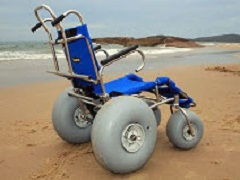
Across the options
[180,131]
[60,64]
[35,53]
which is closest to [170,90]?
[180,131]

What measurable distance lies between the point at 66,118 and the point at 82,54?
919mm

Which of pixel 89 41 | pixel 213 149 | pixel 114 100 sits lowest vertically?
pixel 213 149

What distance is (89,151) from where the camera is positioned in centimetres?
396

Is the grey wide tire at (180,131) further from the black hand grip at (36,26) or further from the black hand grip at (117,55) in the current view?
the black hand grip at (36,26)

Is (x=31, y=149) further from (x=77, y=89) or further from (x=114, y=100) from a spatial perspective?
(x=114, y=100)

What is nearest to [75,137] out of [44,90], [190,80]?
[44,90]

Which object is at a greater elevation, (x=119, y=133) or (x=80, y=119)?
(x=119, y=133)

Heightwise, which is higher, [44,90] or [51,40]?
[51,40]

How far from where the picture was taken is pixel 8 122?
543 cm

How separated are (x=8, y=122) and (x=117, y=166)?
290 centimetres

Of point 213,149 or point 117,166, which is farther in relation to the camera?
point 213,149

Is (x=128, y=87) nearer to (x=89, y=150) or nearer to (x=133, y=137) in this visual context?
(x=133, y=137)

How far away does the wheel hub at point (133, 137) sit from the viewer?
3.16 meters

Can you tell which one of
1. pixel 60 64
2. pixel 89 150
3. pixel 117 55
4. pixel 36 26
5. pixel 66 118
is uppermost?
pixel 36 26
